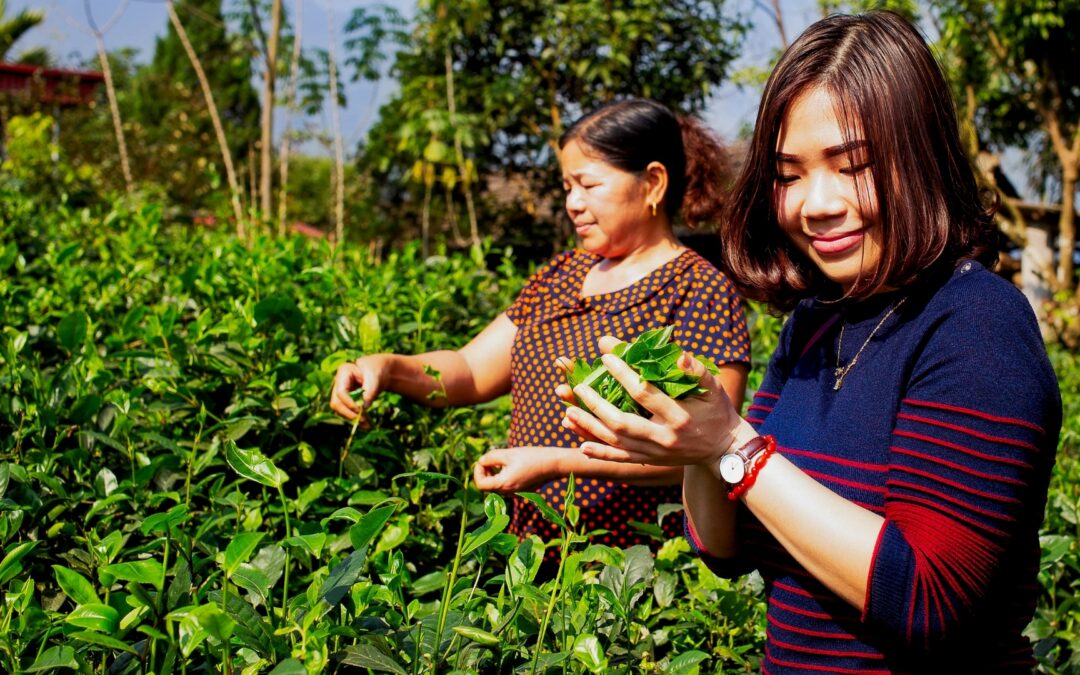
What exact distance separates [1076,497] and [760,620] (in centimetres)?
89

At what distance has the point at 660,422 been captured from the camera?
105 centimetres

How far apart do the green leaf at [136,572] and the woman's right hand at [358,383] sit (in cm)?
75

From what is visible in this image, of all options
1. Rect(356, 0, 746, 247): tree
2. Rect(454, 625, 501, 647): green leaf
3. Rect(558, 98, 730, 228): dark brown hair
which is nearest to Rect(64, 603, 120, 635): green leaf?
Rect(454, 625, 501, 647): green leaf

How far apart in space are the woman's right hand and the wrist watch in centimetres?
82

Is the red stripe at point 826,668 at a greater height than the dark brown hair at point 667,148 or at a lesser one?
lesser

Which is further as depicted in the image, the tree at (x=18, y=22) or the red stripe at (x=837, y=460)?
the tree at (x=18, y=22)

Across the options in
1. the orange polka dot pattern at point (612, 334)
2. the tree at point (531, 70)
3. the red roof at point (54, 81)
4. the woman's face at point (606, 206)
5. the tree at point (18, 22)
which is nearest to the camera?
the orange polka dot pattern at point (612, 334)

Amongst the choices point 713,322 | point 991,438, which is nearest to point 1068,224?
point 713,322

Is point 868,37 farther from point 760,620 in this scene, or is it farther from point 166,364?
point 166,364

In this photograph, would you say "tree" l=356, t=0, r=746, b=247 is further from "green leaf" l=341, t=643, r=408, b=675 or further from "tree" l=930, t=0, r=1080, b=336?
"green leaf" l=341, t=643, r=408, b=675

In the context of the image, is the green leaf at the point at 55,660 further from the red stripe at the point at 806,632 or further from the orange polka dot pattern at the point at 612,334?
the orange polka dot pattern at the point at 612,334

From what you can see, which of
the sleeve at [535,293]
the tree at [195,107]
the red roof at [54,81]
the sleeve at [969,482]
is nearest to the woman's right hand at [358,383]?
the sleeve at [535,293]

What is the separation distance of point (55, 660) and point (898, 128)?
1.08 meters

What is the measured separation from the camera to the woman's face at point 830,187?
1.20 m
